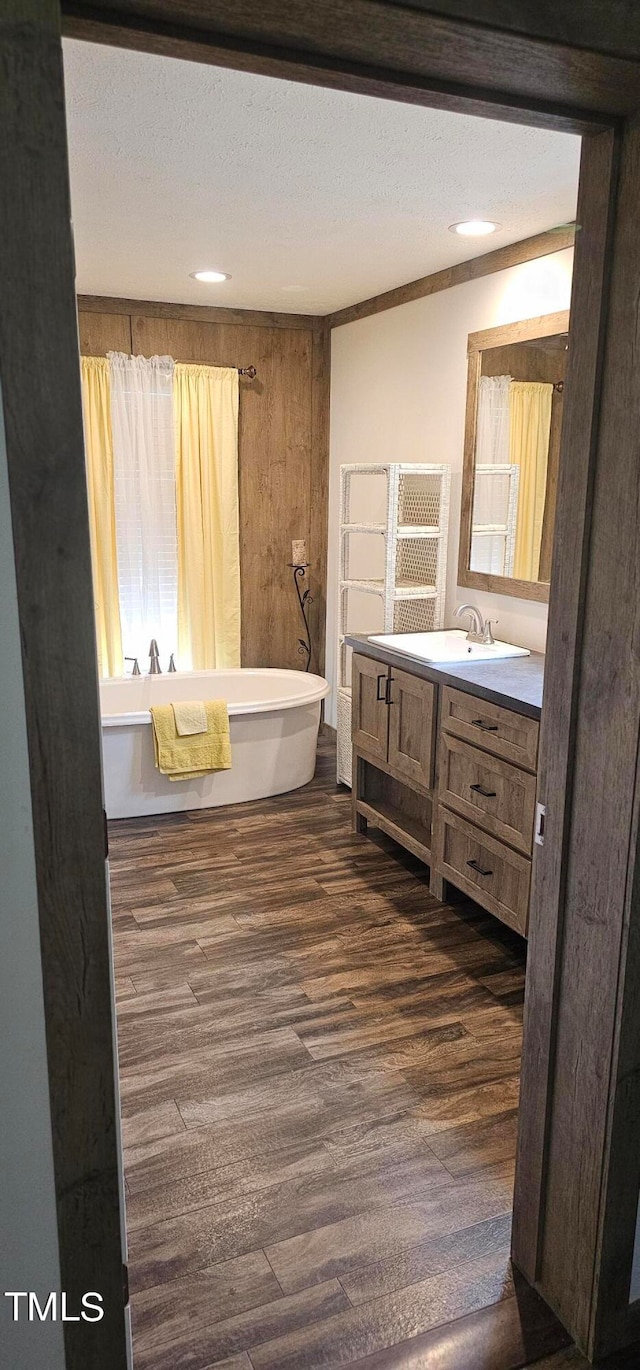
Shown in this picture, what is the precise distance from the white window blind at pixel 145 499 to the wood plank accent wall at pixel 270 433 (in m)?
0.19

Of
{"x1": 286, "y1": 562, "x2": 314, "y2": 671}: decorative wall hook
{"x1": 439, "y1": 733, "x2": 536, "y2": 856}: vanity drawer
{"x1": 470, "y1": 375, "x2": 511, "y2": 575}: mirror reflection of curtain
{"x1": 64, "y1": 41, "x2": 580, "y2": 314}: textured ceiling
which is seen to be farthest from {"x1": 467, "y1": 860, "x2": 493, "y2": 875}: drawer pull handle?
{"x1": 286, "y1": 562, "x2": 314, "y2": 671}: decorative wall hook

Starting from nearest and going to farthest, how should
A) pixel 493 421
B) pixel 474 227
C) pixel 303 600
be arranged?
1. pixel 474 227
2. pixel 493 421
3. pixel 303 600

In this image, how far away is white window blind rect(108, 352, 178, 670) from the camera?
483 centimetres

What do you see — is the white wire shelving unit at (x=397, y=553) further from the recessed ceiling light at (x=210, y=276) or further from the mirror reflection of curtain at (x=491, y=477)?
the recessed ceiling light at (x=210, y=276)

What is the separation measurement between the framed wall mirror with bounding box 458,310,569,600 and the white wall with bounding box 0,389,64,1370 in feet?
8.89

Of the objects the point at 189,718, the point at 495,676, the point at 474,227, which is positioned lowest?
the point at 189,718

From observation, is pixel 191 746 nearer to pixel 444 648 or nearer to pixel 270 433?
pixel 444 648

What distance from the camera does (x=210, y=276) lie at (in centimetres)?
418

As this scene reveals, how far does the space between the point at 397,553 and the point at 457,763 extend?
4.62 feet

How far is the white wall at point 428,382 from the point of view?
140 inches

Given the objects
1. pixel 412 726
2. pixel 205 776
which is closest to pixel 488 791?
pixel 412 726

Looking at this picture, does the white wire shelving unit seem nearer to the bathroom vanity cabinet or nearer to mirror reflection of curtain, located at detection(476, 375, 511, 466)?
mirror reflection of curtain, located at detection(476, 375, 511, 466)

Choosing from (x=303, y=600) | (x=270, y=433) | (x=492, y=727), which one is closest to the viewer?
(x=492, y=727)

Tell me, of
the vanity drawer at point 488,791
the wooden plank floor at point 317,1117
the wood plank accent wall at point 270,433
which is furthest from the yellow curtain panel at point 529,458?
the wood plank accent wall at point 270,433
